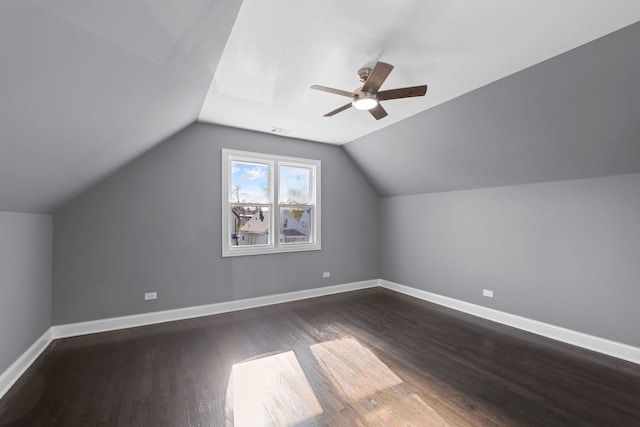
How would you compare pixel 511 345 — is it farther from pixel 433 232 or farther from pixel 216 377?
pixel 216 377

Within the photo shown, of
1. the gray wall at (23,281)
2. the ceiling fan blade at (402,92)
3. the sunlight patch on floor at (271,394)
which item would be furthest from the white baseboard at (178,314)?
the ceiling fan blade at (402,92)

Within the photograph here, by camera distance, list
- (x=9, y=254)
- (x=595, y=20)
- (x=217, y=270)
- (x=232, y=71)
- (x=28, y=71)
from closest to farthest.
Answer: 1. (x=28, y=71)
2. (x=595, y=20)
3. (x=9, y=254)
4. (x=232, y=71)
5. (x=217, y=270)

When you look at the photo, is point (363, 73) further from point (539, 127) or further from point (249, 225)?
point (249, 225)

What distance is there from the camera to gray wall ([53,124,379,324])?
3266mm

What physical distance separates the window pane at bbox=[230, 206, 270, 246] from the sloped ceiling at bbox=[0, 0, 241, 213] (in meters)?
1.83

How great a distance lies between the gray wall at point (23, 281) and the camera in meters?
2.23

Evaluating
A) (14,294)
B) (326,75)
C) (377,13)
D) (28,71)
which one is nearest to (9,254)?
(14,294)

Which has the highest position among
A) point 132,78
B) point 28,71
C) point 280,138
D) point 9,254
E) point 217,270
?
point 280,138

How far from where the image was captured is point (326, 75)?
8.66ft

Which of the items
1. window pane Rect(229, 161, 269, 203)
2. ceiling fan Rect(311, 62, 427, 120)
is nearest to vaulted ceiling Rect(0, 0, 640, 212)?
ceiling fan Rect(311, 62, 427, 120)

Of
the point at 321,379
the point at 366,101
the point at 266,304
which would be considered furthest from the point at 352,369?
the point at 366,101

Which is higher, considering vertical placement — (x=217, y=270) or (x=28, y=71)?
(x=28, y=71)

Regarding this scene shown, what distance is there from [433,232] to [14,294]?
5.10 meters

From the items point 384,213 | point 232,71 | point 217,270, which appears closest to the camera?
point 232,71
